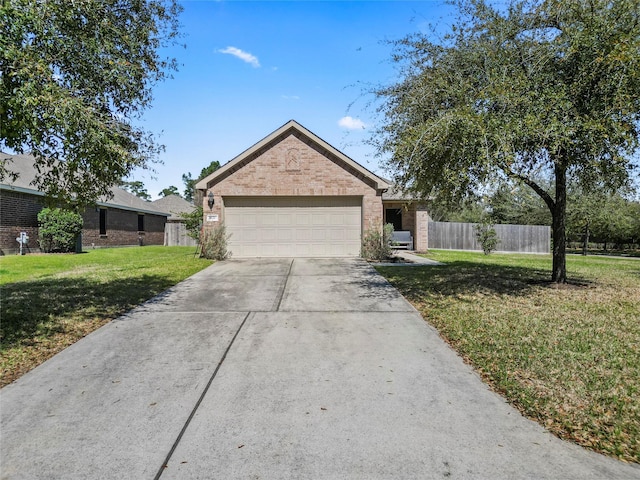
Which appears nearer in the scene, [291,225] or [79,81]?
[79,81]

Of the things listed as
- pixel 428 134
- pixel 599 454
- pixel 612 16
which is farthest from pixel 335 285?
pixel 612 16

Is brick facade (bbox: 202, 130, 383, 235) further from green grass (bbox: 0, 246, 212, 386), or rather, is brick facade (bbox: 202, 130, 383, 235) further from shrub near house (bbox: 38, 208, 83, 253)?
shrub near house (bbox: 38, 208, 83, 253)

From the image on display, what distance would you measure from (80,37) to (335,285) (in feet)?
21.4

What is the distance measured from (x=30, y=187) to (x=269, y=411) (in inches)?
715

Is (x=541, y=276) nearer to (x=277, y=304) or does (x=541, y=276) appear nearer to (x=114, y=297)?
(x=277, y=304)

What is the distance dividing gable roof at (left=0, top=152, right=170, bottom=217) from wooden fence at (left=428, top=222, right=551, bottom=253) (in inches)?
745

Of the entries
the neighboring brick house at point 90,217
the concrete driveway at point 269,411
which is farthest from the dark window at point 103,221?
the concrete driveway at point 269,411

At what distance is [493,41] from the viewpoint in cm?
702

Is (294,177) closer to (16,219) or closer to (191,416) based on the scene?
(191,416)

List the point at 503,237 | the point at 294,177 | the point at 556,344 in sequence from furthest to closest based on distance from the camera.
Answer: the point at 503,237 → the point at 294,177 → the point at 556,344

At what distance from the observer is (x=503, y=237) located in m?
24.1

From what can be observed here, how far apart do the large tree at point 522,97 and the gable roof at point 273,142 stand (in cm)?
628

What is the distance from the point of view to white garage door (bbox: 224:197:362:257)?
14.5 metres

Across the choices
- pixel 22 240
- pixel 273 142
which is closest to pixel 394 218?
pixel 273 142
